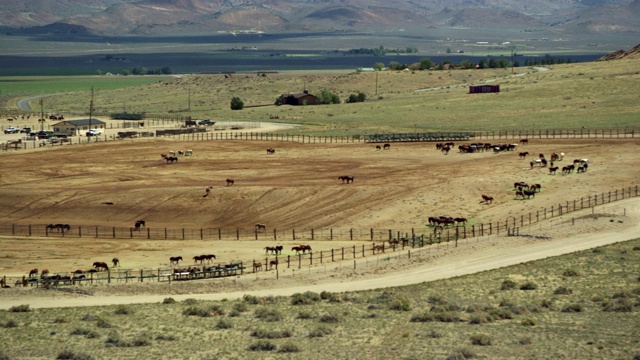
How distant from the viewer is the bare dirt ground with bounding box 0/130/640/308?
2306 inches

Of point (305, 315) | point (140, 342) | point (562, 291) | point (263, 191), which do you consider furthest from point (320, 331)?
point (263, 191)

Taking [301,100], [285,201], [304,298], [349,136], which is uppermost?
[301,100]

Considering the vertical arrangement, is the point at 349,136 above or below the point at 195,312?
above

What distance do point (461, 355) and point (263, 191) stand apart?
1643 inches

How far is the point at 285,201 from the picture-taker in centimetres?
7875

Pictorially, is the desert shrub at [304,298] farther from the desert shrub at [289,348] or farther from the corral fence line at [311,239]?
the desert shrub at [289,348]

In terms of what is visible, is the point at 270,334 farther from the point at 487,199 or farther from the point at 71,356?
the point at 487,199

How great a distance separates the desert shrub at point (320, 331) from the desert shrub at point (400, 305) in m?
4.44

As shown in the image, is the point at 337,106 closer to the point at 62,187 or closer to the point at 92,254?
the point at 62,187

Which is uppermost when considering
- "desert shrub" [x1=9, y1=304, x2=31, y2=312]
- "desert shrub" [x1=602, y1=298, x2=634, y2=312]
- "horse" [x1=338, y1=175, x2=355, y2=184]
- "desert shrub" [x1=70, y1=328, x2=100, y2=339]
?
"horse" [x1=338, y1=175, x2=355, y2=184]

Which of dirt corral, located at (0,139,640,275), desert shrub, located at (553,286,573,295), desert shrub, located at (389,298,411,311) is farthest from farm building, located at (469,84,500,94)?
desert shrub, located at (389,298,411,311)

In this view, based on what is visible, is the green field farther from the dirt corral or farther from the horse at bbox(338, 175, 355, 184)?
the horse at bbox(338, 175, 355, 184)

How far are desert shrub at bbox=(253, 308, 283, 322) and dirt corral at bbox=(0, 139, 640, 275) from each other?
14541mm

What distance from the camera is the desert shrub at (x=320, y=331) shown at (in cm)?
4441
